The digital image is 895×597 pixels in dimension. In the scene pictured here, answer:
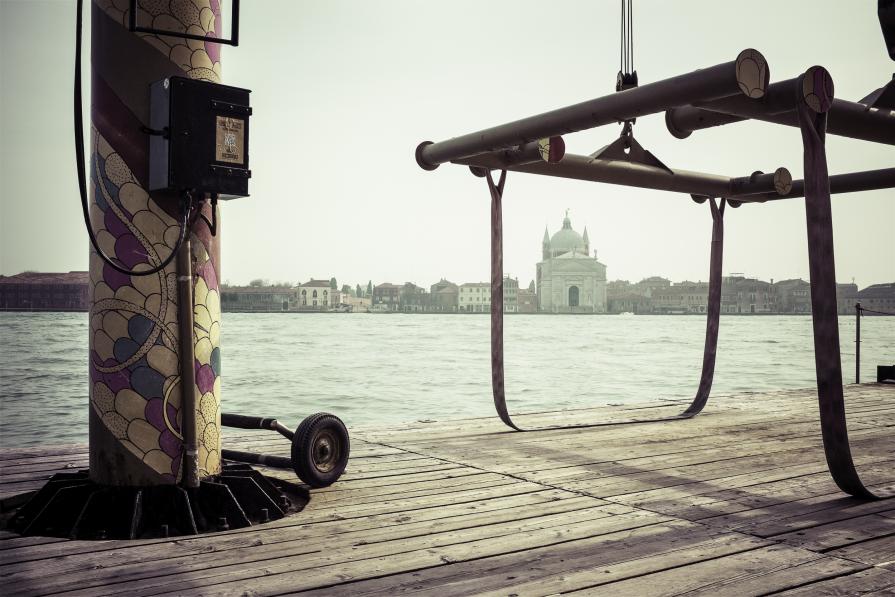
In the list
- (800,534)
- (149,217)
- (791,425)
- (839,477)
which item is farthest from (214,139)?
(791,425)

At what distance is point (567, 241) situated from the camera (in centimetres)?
16238

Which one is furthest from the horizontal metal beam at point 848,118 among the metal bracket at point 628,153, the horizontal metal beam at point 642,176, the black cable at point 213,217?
the black cable at point 213,217

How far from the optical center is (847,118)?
15.7ft

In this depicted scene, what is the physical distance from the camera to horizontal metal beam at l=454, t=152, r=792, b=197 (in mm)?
6277

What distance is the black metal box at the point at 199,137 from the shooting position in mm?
3838

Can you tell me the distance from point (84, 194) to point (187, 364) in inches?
34.2

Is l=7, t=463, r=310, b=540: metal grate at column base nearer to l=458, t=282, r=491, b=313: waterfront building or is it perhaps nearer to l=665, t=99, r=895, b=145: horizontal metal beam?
l=665, t=99, r=895, b=145: horizontal metal beam

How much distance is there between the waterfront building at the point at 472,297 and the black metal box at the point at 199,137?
162 m

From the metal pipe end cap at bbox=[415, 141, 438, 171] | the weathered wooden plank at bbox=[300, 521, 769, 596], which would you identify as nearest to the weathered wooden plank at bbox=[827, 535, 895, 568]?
the weathered wooden plank at bbox=[300, 521, 769, 596]

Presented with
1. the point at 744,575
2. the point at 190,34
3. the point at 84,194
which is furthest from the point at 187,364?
the point at 744,575

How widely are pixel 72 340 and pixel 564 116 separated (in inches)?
2397

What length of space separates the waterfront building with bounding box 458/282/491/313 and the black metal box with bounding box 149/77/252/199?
162292 mm

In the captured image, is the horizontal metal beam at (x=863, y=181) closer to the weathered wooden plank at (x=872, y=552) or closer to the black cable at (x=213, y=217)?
the weathered wooden plank at (x=872, y=552)

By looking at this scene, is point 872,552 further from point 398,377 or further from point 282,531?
point 398,377
